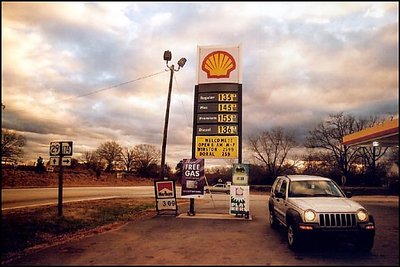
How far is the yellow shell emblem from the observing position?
53.1 feet

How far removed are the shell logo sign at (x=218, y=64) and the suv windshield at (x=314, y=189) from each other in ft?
24.8

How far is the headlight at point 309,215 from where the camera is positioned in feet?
25.0

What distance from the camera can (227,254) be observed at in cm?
767

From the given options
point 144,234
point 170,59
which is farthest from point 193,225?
point 170,59

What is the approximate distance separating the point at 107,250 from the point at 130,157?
92.1 meters

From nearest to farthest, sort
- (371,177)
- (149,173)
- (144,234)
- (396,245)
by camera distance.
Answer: (396,245), (144,234), (371,177), (149,173)

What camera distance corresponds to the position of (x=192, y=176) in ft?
51.1

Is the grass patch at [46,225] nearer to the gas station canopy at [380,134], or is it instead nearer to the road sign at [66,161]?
the road sign at [66,161]

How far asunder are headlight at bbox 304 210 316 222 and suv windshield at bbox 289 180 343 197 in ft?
4.60

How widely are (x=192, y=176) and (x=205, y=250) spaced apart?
24.7ft

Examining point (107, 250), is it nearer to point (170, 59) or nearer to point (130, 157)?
point (170, 59)

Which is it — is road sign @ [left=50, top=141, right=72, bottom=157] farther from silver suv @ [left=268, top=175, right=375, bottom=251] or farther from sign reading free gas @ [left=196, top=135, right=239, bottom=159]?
silver suv @ [left=268, top=175, right=375, bottom=251]

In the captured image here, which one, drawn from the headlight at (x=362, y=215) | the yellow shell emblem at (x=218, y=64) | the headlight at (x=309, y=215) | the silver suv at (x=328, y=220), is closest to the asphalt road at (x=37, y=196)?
the yellow shell emblem at (x=218, y=64)

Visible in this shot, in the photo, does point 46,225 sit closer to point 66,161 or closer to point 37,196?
point 66,161
